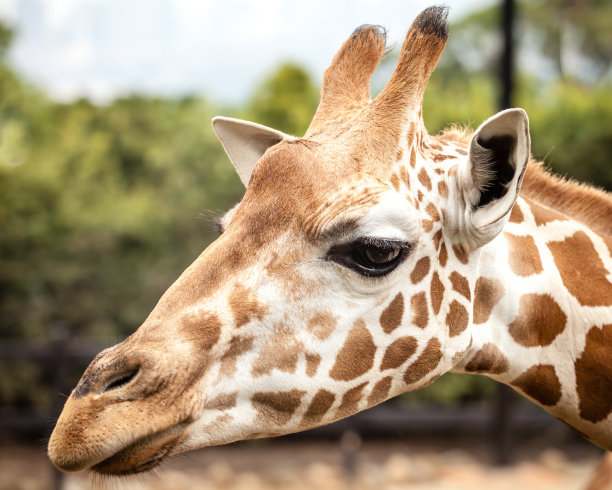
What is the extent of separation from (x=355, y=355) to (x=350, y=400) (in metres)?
0.15

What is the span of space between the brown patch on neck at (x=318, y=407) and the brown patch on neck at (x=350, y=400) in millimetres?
44

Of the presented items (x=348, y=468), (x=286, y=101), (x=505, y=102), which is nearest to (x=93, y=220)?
(x=286, y=101)

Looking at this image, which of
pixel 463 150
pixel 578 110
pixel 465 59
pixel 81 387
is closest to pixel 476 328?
pixel 463 150

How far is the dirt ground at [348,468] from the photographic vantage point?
24.4ft

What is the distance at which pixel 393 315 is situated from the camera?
2.04 meters

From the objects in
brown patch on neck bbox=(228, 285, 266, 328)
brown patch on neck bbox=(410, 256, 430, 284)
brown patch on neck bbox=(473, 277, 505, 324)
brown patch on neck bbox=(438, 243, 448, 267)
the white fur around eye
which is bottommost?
brown patch on neck bbox=(228, 285, 266, 328)

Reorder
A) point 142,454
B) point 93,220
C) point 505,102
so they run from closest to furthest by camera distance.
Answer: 1. point 142,454
2. point 505,102
3. point 93,220

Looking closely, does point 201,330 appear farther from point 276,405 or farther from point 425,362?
point 425,362

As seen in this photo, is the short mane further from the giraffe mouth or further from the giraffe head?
the giraffe mouth

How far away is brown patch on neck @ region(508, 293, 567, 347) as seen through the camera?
88.1 inches

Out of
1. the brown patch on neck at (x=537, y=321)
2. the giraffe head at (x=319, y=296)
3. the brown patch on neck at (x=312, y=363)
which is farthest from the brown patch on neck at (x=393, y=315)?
the brown patch on neck at (x=537, y=321)

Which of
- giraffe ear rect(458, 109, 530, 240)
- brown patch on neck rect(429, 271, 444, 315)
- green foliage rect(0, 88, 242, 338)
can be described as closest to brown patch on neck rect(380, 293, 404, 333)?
brown patch on neck rect(429, 271, 444, 315)

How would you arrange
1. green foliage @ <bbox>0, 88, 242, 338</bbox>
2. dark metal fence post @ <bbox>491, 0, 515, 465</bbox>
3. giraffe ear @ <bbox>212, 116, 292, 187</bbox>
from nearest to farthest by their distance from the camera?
1. giraffe ear @ <bbox>212, 116, 292, 187</bbox>
2. dark metal fence post @ <bbox>491, 0, 515, 465</bbox>
3. green foliage @ <bbox>0, 88, 242, 338</bbox>

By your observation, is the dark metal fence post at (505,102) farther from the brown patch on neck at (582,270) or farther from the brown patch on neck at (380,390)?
the brown patch on neck at (380,390)
